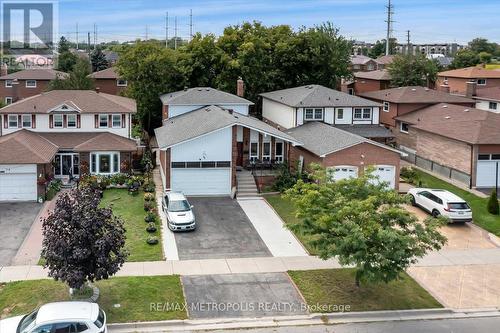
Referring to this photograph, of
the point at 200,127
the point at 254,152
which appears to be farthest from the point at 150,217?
the point at 254,152

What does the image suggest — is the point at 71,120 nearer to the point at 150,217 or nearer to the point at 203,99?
the point at 203,99

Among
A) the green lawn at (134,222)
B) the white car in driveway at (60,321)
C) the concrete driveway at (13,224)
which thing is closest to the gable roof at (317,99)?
the green lawn at (134,222)

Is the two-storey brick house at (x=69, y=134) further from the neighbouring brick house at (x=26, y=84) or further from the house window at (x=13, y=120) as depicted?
the neighbouring brick house at (x=26, y=84)

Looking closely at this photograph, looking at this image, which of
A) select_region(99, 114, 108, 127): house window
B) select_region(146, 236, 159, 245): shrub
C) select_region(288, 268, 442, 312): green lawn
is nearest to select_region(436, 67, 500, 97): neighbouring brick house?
select_region(99, 114, 108, 127): house window

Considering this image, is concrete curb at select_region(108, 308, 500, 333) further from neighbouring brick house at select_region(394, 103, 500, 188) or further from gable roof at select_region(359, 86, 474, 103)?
gable roof at select_region(359, 86, 474, 103)

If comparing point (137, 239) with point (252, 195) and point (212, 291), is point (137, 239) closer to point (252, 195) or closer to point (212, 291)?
point (212, 291)

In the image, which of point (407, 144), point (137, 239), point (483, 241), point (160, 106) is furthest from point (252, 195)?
point (160, 106)

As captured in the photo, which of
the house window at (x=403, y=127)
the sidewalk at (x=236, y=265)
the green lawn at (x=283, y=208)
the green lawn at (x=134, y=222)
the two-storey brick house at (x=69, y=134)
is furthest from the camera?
the house window at (x=403, y=127)
